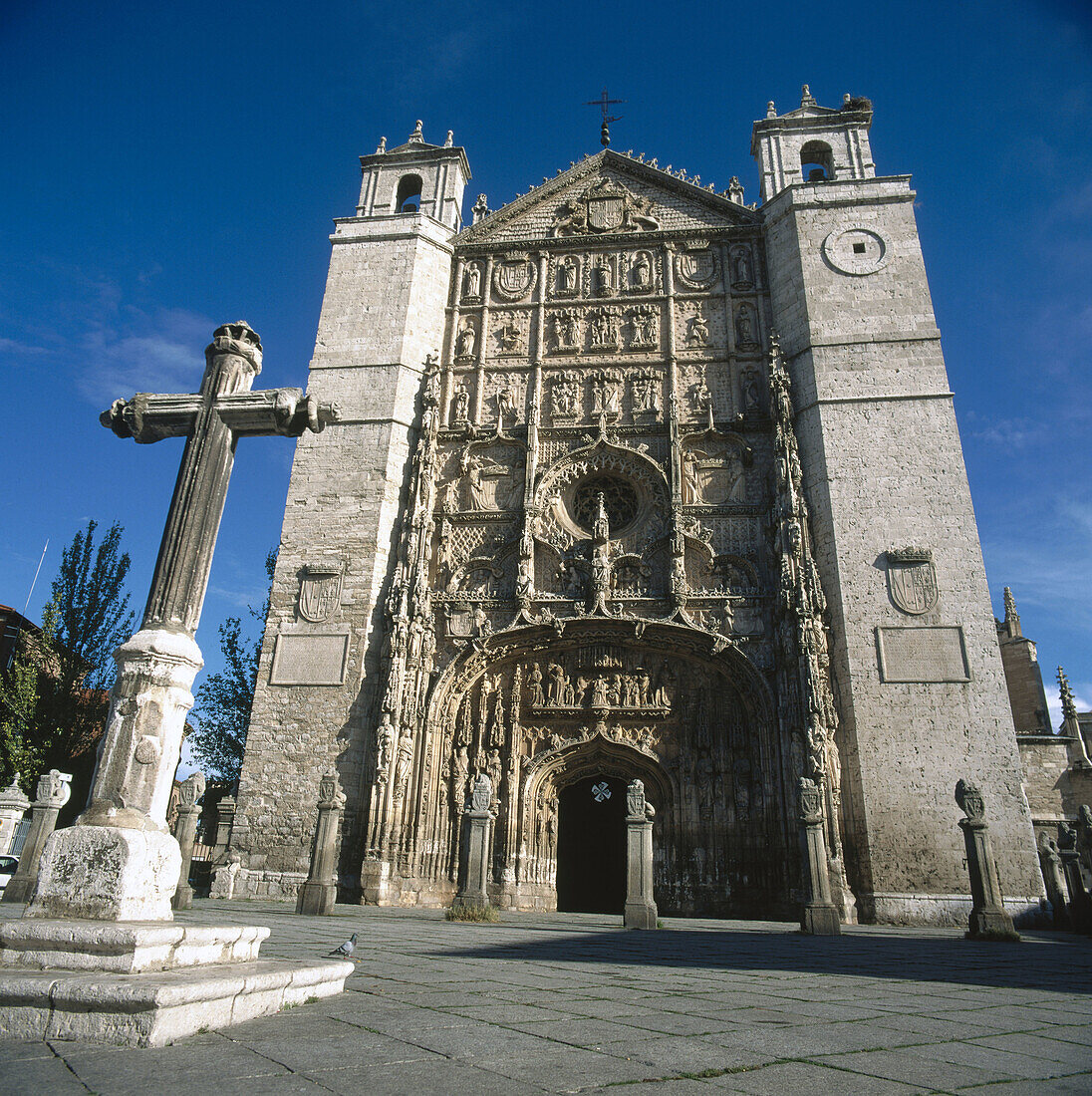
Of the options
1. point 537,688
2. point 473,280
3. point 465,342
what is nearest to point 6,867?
point 537,688

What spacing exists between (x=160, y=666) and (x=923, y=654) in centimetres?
1127

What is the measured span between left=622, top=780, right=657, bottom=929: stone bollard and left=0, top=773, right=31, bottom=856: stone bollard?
1120 centimetres

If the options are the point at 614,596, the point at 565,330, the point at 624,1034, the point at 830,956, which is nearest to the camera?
the point at 624,1034

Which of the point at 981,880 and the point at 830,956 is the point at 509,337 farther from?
the point at 830,956

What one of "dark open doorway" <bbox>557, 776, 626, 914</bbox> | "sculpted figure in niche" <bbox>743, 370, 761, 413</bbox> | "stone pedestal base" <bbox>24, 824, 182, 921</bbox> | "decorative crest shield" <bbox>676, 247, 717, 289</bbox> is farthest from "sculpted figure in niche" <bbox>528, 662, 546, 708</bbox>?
"stone pedestal base" <bbox>24, 824, 182, 921</bbox>

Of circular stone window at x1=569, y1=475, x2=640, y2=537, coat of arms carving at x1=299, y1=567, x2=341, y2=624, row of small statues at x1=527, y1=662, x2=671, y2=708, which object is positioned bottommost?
row of small statues at x1=527, y1=662, x2=671, y2=708

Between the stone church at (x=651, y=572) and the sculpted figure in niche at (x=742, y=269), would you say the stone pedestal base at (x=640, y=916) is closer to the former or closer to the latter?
the stone church at (x=651, y=572)

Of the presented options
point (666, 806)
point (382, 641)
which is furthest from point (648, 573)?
point (382, 641)

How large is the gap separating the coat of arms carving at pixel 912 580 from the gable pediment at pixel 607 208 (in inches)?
333

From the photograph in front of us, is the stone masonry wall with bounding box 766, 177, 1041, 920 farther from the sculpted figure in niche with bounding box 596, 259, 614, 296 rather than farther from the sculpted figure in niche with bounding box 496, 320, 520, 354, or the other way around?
the sculpted figure in niche with bounding box 496, 320, 520, 354

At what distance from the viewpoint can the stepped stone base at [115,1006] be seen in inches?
91.4

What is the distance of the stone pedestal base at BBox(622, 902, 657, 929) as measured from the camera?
859 centimetres

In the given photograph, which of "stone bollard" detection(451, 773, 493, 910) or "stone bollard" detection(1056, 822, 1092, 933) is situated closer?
"stone bollard" detection(451, 773, 493, 910)

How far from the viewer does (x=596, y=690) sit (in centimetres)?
1313
